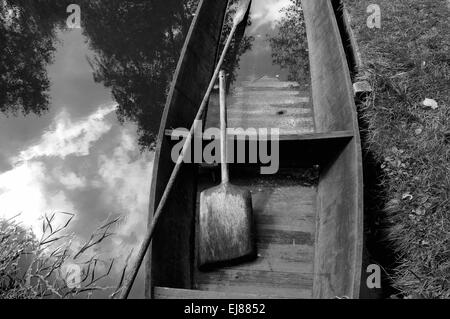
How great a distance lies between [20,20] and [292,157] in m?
6.35

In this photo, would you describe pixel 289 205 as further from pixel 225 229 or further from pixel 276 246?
pixel 225 229

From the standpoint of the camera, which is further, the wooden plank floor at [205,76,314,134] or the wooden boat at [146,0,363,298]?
the wooden plank floor at [205,76,314,134]

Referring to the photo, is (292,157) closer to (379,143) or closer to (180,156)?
(379,143)

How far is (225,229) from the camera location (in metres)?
3.11

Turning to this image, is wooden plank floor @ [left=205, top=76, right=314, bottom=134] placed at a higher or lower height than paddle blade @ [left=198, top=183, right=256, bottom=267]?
higher

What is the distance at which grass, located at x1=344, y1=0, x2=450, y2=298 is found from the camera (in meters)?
2.96


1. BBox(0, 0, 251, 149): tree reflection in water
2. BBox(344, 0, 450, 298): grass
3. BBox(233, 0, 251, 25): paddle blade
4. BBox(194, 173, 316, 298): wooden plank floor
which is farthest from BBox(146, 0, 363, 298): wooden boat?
BBox(233, 0, 251, 25): paddle blade

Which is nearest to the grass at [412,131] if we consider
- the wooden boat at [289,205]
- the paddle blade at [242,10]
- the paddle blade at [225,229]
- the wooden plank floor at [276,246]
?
the wooden boat at [289,205]

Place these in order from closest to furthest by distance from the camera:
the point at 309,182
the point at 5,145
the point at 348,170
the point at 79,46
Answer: the point at 348,170 → the point at 309,182 → the point at 5,145 → the point at 79,46

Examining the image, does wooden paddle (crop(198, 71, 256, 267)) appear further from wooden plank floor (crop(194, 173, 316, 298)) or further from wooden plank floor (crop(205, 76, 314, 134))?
wooden plank floor (crop(205, 76, 314, 134))

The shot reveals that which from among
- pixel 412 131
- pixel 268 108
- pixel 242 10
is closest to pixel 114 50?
pixel 242 10

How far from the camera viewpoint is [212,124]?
180 inches
